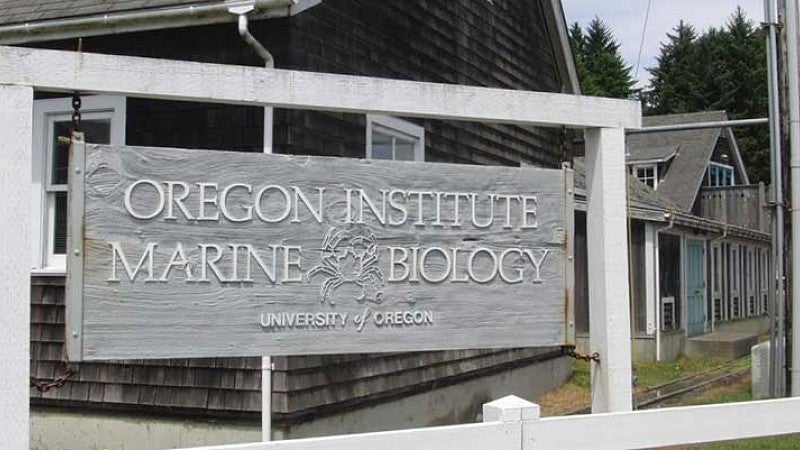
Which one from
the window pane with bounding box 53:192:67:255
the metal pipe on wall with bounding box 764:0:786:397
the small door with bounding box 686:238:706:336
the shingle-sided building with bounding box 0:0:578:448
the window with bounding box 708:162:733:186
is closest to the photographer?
the shingle-sided building with bounding box 0:0:578:448

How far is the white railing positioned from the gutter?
426cm

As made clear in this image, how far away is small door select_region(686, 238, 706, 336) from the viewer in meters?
19.6

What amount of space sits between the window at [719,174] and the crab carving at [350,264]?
2857 cm

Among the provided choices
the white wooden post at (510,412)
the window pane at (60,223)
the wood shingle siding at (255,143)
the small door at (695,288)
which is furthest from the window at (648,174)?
the white wooden post at (510,412)

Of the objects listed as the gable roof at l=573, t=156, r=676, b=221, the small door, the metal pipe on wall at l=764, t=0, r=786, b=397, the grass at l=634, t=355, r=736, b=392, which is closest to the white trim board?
the metal pipe on wall at l=764, t=0, r=786, b=397

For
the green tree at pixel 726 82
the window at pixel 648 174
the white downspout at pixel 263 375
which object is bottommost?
the white downspout at pixel 263 375

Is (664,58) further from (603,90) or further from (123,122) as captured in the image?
(123,122)

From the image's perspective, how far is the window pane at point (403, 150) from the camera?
942 cm

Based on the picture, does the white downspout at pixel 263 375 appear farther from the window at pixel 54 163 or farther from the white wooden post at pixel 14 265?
the white wooden post at pixel 14 265

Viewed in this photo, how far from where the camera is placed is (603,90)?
61.7 meters

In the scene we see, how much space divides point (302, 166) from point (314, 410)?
4.11 metres

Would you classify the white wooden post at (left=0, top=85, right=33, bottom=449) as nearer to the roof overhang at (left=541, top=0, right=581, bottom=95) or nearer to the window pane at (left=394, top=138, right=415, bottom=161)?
the window pane at (left=394, top=138, right=415, bottom=161)

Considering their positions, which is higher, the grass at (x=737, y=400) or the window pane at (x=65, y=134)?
the window pane at (x=65, y=134)

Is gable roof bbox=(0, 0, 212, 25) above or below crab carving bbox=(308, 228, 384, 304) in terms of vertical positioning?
above
